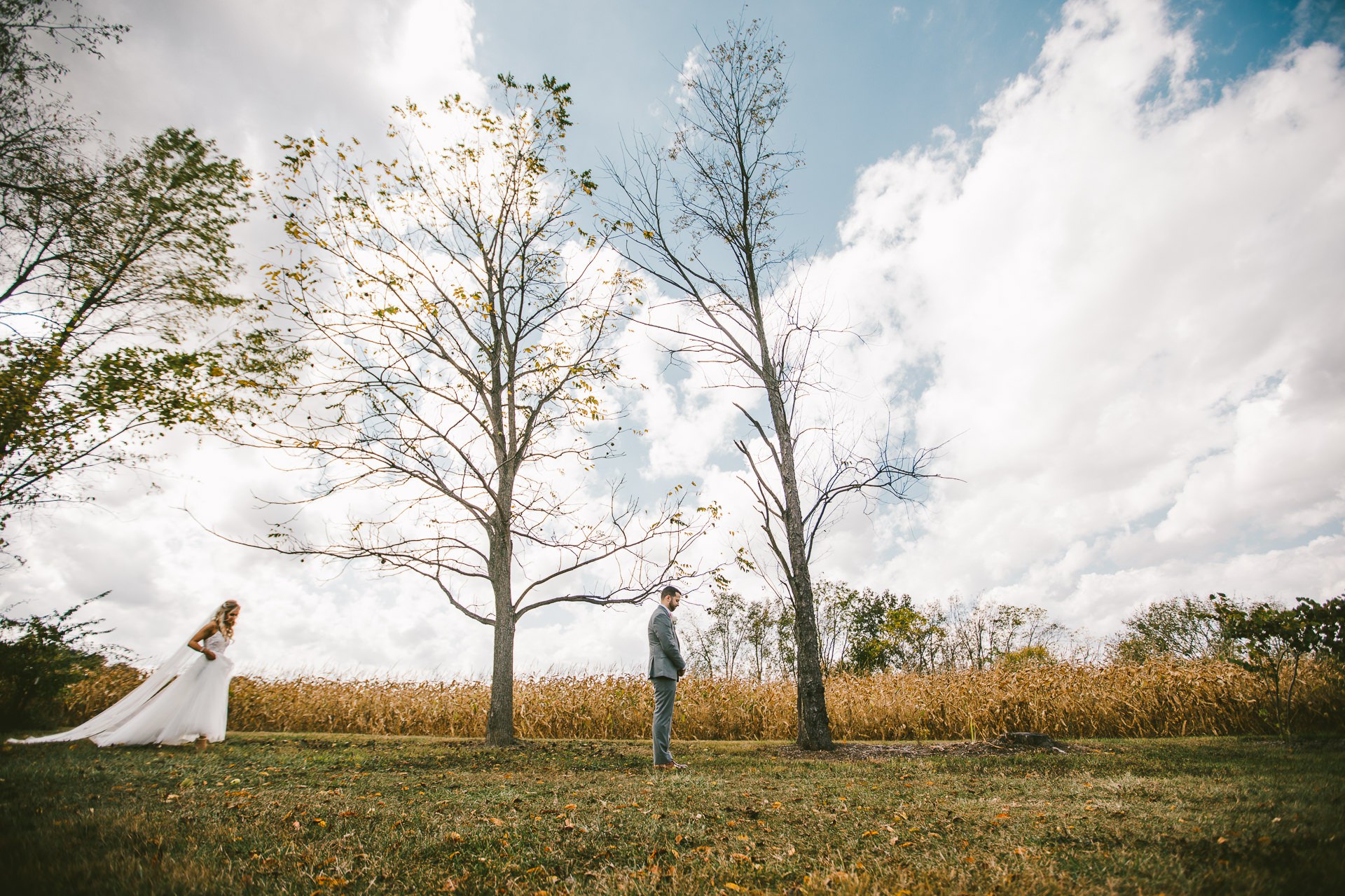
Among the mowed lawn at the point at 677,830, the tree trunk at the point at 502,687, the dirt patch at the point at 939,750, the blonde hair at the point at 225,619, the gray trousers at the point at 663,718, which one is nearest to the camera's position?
the mowed lawn at the point at 677,830

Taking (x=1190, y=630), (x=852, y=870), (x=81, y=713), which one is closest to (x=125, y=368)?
(x=81, y=713)

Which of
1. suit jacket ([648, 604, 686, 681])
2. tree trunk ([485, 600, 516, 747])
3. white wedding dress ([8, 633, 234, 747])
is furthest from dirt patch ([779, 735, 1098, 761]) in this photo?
white wedding dress ([8, 633, 234, 747])

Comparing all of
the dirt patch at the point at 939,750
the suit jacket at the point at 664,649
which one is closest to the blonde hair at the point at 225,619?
the suit jacket at the point at 664,649

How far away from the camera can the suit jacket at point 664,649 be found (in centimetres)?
750

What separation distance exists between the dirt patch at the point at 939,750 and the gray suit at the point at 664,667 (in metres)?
2.25

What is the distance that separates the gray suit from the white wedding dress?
7.29 m

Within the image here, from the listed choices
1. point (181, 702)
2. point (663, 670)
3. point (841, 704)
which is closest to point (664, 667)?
point (663, 670)

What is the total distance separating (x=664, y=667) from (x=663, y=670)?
0.15ft

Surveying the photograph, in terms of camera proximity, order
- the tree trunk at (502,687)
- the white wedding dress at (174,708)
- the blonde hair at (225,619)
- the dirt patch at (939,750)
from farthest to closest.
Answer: the tree trunk at (502,687) < the blonde hair at (225,619) < the white wedding dress at (174,708) < the dirt patch at (939,750)

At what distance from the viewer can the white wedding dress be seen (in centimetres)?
860

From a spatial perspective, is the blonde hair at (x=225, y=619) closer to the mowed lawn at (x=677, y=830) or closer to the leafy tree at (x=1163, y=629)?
the mowed lawn at (x=677, y=830)

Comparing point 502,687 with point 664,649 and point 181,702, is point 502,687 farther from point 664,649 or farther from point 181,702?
point 181,702

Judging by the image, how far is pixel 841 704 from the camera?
1274 cm

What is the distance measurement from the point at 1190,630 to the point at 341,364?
39639 mm
